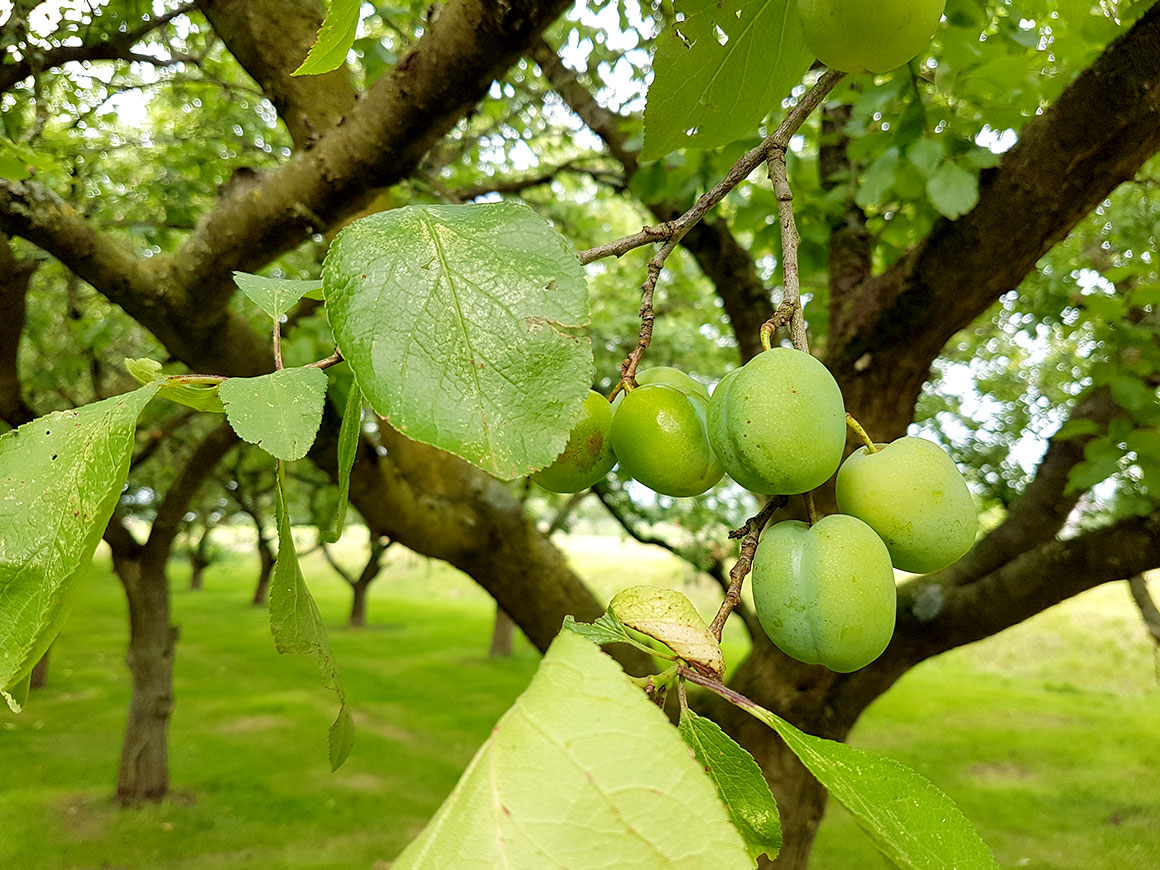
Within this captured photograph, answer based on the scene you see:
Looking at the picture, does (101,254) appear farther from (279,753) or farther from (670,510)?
(279,753)

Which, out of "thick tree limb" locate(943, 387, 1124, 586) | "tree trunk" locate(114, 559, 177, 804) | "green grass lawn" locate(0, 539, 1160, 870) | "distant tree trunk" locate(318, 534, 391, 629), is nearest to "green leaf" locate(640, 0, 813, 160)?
"thick tree limb" locate(943, 387, 1124, 586)

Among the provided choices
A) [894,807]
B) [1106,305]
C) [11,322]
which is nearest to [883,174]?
[1106,305]

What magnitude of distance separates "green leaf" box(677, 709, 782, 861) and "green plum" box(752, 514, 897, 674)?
0.13m

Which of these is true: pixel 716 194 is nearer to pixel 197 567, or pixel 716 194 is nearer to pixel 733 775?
pixel 733 775

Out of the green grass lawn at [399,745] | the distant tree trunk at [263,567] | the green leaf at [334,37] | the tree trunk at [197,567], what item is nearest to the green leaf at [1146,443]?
the green leaf at [334,37]

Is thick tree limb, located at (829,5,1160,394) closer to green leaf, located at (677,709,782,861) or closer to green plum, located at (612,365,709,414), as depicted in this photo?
green plum, located at (612,365,709,414)

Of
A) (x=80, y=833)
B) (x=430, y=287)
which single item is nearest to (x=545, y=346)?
(x=430, y=287)

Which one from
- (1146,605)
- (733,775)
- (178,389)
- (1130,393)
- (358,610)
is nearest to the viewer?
(733,775)

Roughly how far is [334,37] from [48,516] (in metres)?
0.54

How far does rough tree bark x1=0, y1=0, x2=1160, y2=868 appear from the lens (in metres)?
1.93

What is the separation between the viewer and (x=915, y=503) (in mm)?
819

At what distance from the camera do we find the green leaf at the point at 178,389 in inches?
31.4

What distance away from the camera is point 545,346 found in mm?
603

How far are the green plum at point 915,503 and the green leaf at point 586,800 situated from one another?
1.45 ft
